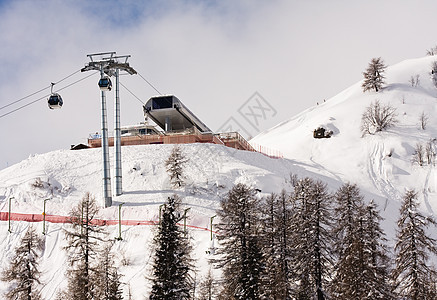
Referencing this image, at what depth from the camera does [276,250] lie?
37.4 meters

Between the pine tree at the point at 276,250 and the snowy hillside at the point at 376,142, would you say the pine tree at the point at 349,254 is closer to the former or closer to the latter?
the pine tree at the point at 276,250

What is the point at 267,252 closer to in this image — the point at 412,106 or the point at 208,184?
the point at 208,184

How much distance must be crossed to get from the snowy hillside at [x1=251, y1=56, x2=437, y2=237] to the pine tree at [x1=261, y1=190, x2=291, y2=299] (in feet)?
70.8

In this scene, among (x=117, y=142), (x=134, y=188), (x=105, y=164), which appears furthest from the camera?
(x=134, y=188)

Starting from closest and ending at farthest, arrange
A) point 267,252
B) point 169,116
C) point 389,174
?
point 267,252 → point 389,174 → point 169,116

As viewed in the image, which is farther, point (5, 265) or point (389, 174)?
point (389, 174)

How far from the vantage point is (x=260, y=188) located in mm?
59844

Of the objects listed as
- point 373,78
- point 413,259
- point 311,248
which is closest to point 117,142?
point 311,248

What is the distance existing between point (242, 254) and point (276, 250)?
21.0 feet

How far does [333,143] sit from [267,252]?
2420 inches

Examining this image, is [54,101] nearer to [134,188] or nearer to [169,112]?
[134,188]

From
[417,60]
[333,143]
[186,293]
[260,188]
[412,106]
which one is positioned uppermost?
[417,60]

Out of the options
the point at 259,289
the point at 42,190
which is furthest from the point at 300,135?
the point at 259,289

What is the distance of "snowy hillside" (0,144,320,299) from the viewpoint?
45.7 m
